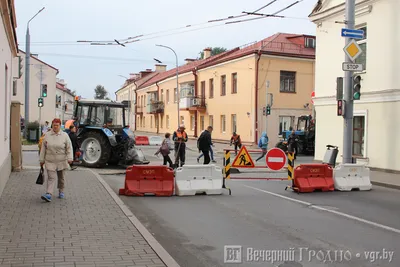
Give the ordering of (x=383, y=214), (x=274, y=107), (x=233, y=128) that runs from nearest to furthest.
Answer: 1. (x=383, y=214)
2. (x=274, y=107)
3. (x=233, y=128)

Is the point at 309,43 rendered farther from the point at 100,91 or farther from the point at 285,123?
the point at 100,91

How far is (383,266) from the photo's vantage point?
542 cm

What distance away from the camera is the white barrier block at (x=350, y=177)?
12.2m

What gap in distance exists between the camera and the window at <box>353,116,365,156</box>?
Answer: 1858 cm

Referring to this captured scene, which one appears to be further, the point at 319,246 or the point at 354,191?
the point at 354,191

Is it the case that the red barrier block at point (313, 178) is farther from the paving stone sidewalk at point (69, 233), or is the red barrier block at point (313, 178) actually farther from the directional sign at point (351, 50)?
the paving stone sidewalk at point (69, 233)

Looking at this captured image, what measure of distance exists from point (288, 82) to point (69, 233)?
3152 centimetres

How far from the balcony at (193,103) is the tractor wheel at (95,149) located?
87.6ft

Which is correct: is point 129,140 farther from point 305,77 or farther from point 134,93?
point 134,93

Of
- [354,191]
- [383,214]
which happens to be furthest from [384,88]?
[383,214]

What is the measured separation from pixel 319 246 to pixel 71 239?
3.45m

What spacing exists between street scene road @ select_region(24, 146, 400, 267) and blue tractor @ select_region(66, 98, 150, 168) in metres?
6.50

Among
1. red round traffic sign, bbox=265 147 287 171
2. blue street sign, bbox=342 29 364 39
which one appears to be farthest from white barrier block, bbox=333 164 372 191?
blue street sign, bbox=342 29 364 39

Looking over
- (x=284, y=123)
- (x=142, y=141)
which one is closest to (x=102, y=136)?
(x=142, y=141)
